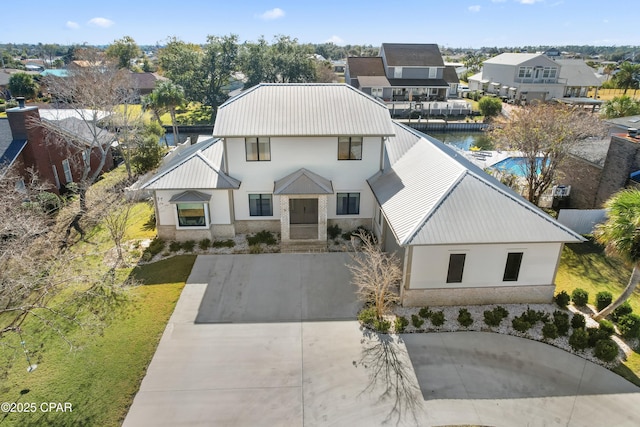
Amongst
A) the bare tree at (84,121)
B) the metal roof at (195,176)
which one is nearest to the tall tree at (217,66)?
the bare tree at (84,121)

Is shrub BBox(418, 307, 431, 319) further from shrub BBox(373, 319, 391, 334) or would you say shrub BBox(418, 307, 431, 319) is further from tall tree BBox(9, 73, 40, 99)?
tall tree BBox(9, 73, 40, 99)

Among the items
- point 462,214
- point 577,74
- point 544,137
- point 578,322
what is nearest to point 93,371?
point 462,214

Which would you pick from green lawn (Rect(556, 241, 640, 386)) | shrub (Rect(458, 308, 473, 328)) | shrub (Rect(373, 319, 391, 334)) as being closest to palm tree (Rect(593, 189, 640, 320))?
green lawn (Rect(556, 241, 640, 386))

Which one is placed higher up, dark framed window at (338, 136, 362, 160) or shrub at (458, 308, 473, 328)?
dark framed window at (338, 136, 362, 160)

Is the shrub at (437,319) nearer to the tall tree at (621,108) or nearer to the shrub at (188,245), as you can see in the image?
the shrub at (188,245)

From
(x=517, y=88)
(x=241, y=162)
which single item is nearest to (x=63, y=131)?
(x=241, y=162)

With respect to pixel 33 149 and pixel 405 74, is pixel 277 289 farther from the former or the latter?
pixel 405 74

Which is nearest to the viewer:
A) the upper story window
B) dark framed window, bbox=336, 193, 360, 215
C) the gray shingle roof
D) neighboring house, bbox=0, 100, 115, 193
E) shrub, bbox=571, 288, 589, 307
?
shrub, bbox=571, 288, 589, 307
